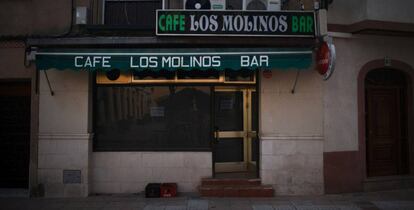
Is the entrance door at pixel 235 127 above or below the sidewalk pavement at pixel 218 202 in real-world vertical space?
above

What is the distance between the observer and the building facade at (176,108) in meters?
9.90

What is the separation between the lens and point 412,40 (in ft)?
35.7

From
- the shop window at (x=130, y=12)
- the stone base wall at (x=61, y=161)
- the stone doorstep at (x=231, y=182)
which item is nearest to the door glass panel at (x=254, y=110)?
the stone doorstep at (x=231, y=182)

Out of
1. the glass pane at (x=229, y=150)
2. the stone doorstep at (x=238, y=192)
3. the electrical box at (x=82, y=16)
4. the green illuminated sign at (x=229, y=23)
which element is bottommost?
the stone doorstep at (x=238, y=192)

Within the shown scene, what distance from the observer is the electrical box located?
9.80 m

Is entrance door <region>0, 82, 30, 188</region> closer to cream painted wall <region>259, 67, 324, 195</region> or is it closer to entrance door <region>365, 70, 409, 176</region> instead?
cream painted wall <region>259, 67, 324, 195</region>

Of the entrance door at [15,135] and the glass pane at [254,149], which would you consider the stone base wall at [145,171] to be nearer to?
the glass pane at [254,149]

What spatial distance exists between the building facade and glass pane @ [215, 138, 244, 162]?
0.09 metres

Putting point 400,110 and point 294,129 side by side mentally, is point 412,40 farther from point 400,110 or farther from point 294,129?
point 294,129

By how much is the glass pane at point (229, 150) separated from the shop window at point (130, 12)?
3461mm

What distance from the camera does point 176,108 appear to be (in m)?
10.4

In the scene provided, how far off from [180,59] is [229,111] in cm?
237

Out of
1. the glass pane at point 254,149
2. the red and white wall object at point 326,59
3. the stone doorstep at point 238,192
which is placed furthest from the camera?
the glass pane at point 254,149

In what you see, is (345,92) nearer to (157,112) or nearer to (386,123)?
(386,123)
